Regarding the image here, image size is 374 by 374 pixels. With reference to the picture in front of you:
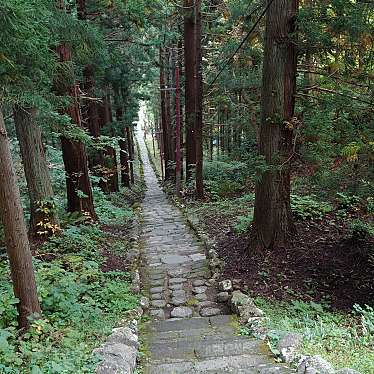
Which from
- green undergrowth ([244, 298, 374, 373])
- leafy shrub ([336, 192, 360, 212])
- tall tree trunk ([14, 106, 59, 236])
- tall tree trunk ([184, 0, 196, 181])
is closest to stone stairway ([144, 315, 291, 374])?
green undergrowth ([244, 298, 374, 373])

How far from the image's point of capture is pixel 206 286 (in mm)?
6578

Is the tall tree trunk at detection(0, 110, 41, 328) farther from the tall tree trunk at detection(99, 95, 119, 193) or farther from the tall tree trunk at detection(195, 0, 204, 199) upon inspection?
the tall tree trunk at detection(99, 95, 119, 193)

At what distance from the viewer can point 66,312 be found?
4684 millimetres

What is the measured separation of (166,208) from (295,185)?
5.13 m

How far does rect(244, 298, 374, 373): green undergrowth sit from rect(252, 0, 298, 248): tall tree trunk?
1591 mm

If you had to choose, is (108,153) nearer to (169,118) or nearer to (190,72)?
(190,72)

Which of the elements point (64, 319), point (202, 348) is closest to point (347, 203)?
point (202, 348)

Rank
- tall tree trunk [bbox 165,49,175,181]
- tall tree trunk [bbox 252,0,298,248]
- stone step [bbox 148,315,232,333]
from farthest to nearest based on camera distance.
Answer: tall tree trunk [bbox 165,49,175,181] < tall tree trunk [bbox 252,0,298,248] < stone step [bbox 148,315,232,333]

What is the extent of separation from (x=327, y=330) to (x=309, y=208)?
4438 mm

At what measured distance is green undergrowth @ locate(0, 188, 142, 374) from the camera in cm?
340

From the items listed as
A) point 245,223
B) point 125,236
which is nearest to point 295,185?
point 245,223

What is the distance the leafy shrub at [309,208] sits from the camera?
816cm

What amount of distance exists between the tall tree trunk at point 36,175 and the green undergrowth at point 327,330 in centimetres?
414

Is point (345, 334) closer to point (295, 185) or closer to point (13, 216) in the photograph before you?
point (13, 216)
